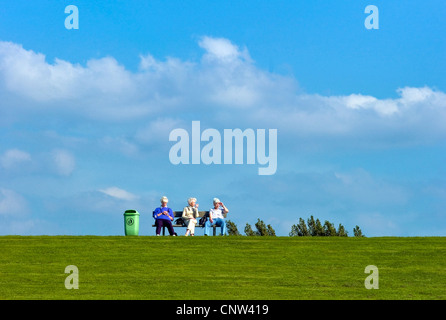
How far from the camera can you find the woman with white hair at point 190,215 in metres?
25.9

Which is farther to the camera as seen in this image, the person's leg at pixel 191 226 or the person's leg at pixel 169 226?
the person's leg at pixel 191 226

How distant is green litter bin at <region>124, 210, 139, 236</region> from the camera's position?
2488cm

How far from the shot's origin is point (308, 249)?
20.9m

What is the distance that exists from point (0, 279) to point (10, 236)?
6906 mm

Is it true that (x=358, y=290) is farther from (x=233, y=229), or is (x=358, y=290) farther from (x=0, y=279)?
(x=233, y=229)

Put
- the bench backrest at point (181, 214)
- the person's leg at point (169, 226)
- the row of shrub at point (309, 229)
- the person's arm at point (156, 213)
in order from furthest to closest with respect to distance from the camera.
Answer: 1. the row of shrub at point (309, 229)
2. the bench backrest at point (181, 214)
3. the person's leg at point (169, 226)
4. the person's arm at point (156, 213)

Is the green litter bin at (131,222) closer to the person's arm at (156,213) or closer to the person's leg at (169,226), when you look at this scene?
the person's arm at (156,213)

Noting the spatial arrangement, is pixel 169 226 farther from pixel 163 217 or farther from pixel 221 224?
pixel 221 224

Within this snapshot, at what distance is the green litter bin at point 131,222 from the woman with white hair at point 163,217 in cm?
72

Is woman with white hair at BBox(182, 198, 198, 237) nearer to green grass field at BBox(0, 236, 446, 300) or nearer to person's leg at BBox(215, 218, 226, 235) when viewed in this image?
person's leg at BBox(215, 218, 226, 235)

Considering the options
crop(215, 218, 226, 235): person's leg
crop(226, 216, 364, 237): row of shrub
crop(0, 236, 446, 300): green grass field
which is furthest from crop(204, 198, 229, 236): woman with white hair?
crop(226, 216, 364, 237): row of shrub

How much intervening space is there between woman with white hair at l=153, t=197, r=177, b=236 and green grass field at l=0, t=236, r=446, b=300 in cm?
195


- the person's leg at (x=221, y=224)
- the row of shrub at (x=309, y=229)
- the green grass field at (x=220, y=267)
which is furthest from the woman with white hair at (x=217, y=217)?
the row of shrub at (x=309, y=229)
